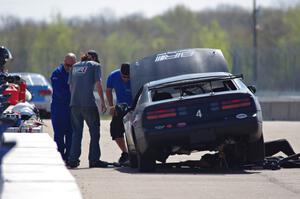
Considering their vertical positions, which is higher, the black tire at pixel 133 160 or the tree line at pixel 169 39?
the black tire at pixel 133 160

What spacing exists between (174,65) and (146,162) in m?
2.41

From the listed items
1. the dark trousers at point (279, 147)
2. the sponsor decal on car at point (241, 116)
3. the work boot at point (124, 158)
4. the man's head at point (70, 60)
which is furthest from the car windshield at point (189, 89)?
the man's head at point (70, 60)

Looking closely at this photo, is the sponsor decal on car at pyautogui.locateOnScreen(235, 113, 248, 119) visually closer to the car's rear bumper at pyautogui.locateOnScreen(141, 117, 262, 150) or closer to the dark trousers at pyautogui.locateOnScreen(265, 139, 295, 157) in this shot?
the car's rear bumper at pyautogui.locateOnScreen(141, 117, 262, 150)

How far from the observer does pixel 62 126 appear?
1970cm

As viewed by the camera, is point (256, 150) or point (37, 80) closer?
point (256, 150)

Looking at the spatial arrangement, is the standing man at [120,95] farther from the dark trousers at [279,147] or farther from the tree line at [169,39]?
the tree line at [169,39]

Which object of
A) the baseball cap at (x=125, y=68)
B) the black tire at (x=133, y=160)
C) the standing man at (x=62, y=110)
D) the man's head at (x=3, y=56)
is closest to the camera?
the black tire at (x=133, y=160)

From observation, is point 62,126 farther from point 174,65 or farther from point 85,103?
point 174,65

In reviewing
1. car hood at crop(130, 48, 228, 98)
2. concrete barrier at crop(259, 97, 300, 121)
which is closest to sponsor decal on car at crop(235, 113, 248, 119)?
car hood at crop(130, 48, 228, 98)

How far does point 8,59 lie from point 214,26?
103 metres

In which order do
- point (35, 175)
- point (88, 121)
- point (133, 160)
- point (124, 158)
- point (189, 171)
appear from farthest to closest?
point (124, 158), point (88, 121), point (133, 160), point (189, 171), point (35, 175)

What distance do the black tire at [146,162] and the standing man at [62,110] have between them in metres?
2.66

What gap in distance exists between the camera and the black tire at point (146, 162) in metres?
17.1

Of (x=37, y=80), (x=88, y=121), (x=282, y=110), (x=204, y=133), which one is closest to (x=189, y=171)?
(x=204, y=133)
